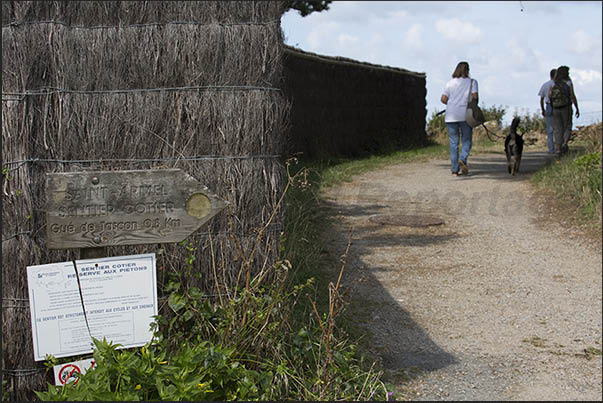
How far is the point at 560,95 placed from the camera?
45.0ft

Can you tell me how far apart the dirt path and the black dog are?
145 cm

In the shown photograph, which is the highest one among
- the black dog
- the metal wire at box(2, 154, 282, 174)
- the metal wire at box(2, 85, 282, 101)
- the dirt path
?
the metal wire at box(2, 85, 282, 101)

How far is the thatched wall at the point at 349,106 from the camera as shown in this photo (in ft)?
45.2

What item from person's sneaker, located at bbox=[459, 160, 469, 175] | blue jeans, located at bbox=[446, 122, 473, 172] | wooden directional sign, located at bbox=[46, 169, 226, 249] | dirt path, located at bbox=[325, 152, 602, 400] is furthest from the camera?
person's sneaker, located at bbox=[459, 160, 469, 175]

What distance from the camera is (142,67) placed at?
402cm

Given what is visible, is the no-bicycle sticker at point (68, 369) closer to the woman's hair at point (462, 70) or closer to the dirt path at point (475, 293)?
the dirt path at point (475, 293)

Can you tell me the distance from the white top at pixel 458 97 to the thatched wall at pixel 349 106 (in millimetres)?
2492

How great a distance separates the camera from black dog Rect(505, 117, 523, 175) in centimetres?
1191

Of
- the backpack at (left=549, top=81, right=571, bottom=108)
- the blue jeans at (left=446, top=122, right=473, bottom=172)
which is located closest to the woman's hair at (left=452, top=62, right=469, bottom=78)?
the blue jeans at (left=446, top=122, right=473, bottom=172)

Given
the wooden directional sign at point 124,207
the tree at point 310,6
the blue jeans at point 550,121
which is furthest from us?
the blue jeans at point 550,121

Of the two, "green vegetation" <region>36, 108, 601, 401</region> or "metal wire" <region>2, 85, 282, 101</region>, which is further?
"metal wire" <region>2, 85, 282, 101</region>

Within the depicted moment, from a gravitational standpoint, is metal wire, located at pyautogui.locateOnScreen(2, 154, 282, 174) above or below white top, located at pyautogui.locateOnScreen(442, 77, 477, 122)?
below

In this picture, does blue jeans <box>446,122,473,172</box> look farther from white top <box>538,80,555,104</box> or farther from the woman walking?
white top <box>538,80,555,104</box>

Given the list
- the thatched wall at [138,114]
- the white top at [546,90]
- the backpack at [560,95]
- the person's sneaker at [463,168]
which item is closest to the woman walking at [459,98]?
the person's sneaker at [463,168]
